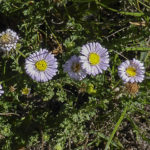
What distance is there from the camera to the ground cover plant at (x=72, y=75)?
9.28 feet

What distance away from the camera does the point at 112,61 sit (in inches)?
128

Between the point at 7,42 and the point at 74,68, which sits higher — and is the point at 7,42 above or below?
above

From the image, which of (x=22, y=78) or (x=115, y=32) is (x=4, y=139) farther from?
(x=115, y=32)

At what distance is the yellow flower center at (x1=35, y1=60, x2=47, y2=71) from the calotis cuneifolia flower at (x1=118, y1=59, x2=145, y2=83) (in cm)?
83

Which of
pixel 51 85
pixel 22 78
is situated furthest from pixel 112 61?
pixel 22 78

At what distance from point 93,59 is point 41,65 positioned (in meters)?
0.52

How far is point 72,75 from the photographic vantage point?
279cm

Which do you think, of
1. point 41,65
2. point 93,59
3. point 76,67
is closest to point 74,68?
point 76,67

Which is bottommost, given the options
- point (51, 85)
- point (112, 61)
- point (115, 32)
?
point (51, 85)

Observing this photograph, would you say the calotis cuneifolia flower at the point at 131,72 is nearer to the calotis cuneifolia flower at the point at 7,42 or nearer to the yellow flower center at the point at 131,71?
the yellow flower center at the point at 131,71

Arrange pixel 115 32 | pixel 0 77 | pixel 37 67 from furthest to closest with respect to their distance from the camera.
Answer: pixel 115 32, pixel 0 77, pixel 37 67

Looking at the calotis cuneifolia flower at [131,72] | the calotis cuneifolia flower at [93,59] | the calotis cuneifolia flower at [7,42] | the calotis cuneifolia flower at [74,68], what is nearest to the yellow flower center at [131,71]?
the calotis cuneifolia flower at [131,72]

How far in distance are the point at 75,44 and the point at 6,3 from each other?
2.97 ft

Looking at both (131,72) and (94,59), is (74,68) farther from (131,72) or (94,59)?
(131,72)
